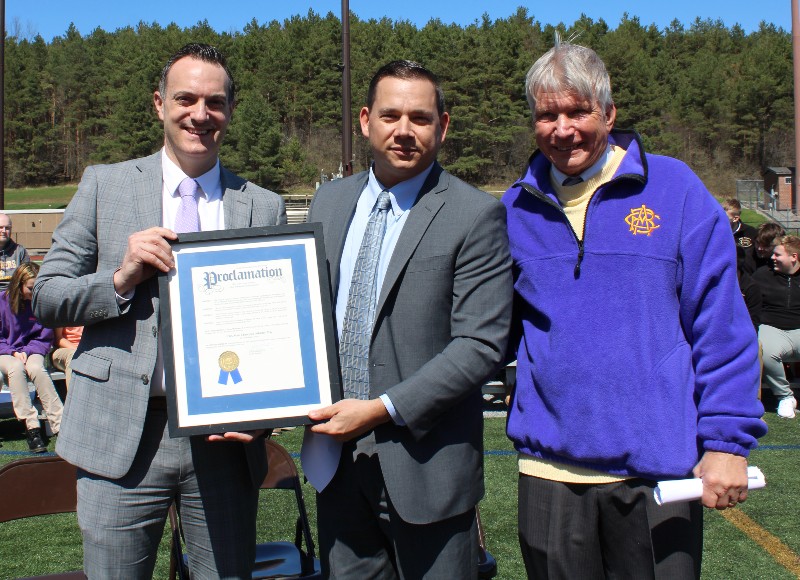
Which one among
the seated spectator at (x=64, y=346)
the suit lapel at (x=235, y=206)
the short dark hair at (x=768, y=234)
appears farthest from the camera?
the short dark hair at (x=768, y=234)

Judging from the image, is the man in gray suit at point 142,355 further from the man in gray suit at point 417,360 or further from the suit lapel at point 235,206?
the man in gray suit at point 417,360

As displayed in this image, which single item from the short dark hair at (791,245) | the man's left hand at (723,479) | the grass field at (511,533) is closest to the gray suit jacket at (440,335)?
the man's left hand at (723,479)

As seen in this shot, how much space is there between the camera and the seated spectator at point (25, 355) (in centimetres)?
729

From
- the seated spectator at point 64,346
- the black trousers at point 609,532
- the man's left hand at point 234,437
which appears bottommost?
the seated spectator at point 64,346

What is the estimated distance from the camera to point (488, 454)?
665 cm

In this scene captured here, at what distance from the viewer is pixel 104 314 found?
2.48m

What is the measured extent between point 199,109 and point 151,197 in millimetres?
306

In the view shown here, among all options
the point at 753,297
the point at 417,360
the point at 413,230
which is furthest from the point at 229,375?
the point at 753,297

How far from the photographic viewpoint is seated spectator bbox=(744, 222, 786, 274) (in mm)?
8875

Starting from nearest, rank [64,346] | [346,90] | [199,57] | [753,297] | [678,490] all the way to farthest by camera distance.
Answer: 1. [678,490]
2. [199,57]
3. [64,346]
4. [753,297]
5. [346,90]

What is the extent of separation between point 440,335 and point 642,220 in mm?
649

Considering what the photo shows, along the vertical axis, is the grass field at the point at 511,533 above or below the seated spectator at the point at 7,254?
below

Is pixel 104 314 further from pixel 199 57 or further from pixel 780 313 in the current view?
pixel 780 313

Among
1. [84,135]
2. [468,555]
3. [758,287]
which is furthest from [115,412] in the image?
[84,135]
